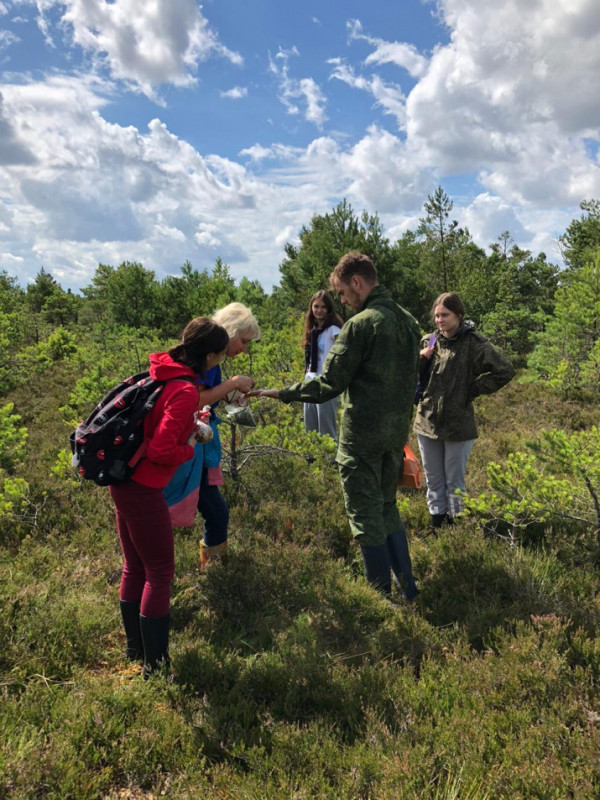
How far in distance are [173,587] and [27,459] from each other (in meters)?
3.99

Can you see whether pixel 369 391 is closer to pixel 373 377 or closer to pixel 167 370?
pixel 373 377

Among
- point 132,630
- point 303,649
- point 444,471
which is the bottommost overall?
point 303,649

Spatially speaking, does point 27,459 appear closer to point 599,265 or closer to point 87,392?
point 87,392

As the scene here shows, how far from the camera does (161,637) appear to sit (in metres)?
2.79

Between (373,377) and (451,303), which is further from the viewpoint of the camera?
(451,303)

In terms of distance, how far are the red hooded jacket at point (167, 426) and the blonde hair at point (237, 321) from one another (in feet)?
2.56

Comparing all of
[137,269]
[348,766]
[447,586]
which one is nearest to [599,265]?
[447,586]

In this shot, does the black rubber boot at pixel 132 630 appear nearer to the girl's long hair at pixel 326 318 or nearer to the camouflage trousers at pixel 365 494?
the camouflage trousers at pixel 365 494

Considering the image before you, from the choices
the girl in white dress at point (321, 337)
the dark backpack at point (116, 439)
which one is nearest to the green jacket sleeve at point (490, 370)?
the girl in white dress at point (321, 337)

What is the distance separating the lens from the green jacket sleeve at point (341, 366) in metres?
3.17

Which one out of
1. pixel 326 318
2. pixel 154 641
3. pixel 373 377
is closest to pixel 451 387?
pixel 373 377

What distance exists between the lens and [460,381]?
4262 millimetres

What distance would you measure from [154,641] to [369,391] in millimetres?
2039

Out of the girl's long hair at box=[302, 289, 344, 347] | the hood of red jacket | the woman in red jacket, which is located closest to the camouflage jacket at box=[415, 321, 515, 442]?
the girl's long hair at box=[302, 289, 344, 347]
